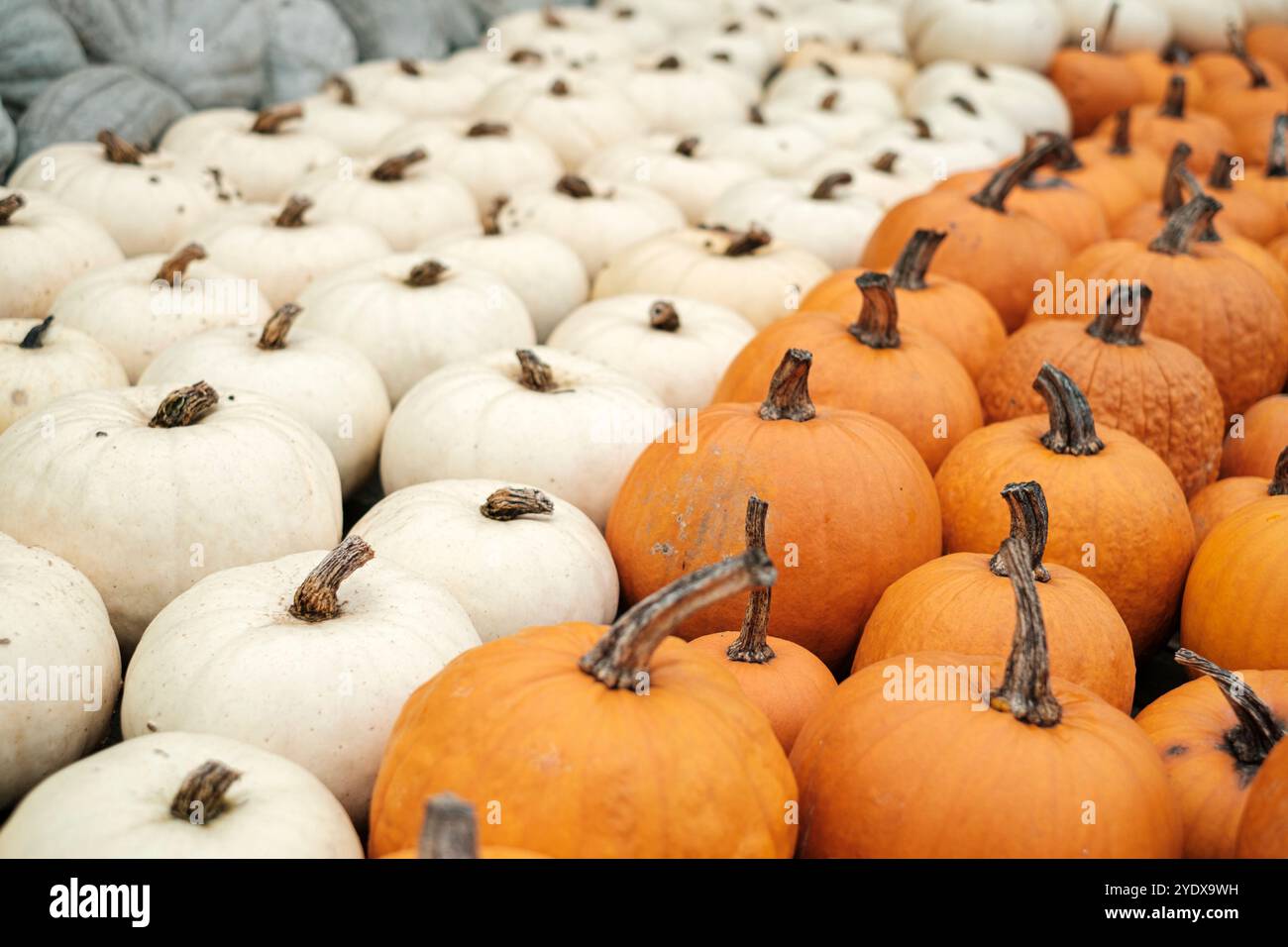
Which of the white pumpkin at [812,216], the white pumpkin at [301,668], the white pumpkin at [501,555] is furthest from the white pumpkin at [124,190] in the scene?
the white pumpkin at [301,668]

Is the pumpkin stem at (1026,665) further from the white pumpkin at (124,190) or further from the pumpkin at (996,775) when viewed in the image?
the white pumpkin at (124,190)

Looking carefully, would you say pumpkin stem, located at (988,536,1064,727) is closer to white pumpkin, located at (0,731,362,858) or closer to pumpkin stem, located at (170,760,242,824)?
white pumpkin, located at (0,731,362,858)

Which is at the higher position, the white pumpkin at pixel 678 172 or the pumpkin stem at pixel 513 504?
the white pumpkin at pixel 678 172

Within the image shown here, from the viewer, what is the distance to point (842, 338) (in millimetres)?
3262

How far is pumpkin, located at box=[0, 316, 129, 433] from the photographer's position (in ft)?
9.84

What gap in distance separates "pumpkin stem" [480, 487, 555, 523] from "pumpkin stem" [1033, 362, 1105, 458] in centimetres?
118

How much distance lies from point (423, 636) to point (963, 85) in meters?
5.88

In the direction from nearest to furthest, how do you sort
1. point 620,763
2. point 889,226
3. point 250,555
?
point 620,763, point 250,555, point 889,226

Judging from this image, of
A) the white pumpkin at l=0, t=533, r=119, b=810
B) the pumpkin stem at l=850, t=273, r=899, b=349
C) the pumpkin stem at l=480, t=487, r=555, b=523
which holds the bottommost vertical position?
the white pumpkin at l=0, t=533, r=119, b=810

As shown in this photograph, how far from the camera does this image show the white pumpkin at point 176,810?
5.23 ft

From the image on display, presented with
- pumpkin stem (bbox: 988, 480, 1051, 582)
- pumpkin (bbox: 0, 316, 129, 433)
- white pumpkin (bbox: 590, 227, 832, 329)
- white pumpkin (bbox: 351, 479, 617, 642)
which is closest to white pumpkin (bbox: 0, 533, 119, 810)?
white pumpkin (bbox: 351, 479, 617, 642)

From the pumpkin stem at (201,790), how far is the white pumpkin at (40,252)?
2.63 m
